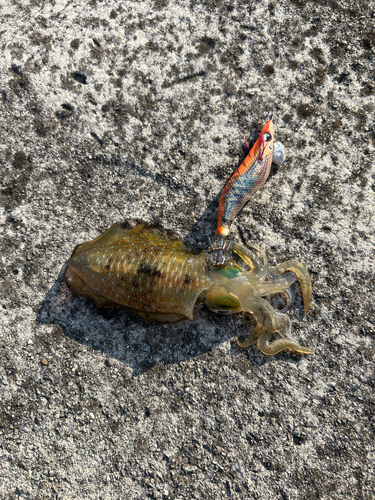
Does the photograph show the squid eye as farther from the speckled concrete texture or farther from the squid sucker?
the squid sucker

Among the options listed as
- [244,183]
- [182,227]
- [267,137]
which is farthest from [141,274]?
[267,137]

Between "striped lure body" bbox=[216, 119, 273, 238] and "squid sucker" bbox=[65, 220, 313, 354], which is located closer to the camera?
"squid sucker" bbox=[65, 220, 313, 354]

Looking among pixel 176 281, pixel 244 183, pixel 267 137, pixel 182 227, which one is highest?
pixel 267 137

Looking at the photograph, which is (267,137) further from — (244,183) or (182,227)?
(182,227)

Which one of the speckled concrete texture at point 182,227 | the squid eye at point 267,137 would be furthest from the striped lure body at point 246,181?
the speckled concrete texture at point 182,227

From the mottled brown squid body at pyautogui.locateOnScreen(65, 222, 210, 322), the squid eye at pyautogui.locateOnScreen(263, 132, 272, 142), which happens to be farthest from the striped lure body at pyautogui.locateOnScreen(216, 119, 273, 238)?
the mottled brown squid body at pyautogui.locateOnScreen(65, 222, 210, 322)

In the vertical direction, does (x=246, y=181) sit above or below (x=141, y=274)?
above
